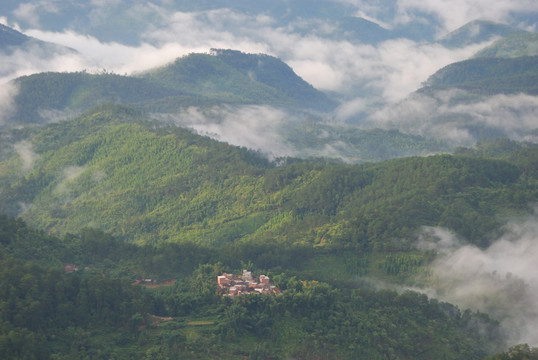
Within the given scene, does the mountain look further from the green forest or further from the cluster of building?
the cluster of building

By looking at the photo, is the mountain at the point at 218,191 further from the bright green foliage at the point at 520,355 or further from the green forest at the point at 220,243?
the bright green foliage at the point at 520,355

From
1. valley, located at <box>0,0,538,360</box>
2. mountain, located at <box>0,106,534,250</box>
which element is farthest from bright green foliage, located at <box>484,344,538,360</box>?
mountain, located at <box>0,106,534,250</box>

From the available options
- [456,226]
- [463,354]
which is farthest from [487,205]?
[463,354]

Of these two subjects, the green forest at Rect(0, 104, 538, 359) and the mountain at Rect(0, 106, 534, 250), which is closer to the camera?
the green forest at Rect(0, 104, 538, 359)

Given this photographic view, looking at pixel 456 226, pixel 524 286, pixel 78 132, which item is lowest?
pixel 524 286

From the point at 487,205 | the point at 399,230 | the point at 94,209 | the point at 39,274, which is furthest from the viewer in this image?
the point at 94,209

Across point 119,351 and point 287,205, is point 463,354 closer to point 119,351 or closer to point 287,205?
point 119,351

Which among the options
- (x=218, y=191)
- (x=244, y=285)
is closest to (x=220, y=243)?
(x=218, y=191)
